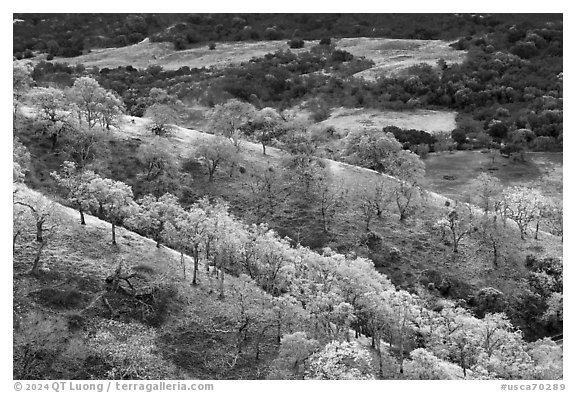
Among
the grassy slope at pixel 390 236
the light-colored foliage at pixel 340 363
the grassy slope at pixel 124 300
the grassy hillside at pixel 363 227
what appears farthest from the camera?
the grassy slope at pixel 390 236

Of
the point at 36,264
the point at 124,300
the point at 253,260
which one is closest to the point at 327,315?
the point at 253,260

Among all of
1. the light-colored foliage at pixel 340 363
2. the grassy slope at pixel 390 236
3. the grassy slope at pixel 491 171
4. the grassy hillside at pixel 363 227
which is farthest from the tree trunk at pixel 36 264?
the grassy slope at pixel 491 171

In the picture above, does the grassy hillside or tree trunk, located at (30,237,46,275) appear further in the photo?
the grassy hillside

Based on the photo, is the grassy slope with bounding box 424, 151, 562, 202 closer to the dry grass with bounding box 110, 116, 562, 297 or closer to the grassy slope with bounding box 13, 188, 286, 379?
the dry grass with bounding box 110, 116, 562, 297

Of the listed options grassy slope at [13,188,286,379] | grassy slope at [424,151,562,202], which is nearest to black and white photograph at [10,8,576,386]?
grassy slope at [13,188,286,379]

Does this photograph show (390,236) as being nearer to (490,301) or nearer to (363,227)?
(363,227)

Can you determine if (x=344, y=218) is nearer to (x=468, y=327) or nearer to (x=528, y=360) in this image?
(x=468, y=327)

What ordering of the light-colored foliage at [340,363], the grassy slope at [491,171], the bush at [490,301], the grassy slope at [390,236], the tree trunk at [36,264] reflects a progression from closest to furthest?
1. the light-colored foliage at [340,363]
2. the tree trunk at [36,264]
3. the bush at [490,301]
4. the grassy slope at [390,236]
5. the grassy slope at [491,171]

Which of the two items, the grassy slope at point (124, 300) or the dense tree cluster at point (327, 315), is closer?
the dense tree cluster at point (327, 315)

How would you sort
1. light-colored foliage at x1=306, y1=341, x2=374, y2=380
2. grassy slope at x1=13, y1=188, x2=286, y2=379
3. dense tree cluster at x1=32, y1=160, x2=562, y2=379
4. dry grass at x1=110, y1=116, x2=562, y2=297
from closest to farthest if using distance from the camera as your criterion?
light-colored foliage at x1=306, y1=341, x2=374, y2=380 → dense tree cluster at x1=32, y1=160, x2=562, y2=379 → grassy slope at x1=13, y1=188, x2=286, y2=379 → dry grass at x1=110, y1=116, x2=562, y2=297

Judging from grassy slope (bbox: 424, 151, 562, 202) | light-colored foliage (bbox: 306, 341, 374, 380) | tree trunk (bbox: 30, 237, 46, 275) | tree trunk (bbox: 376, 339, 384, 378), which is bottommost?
grassy slope (bbox: 424, 151, 562, 202)

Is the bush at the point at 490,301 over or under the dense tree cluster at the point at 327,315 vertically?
under

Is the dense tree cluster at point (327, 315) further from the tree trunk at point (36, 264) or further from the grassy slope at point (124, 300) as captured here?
the tree trunk at point (36, 264)
